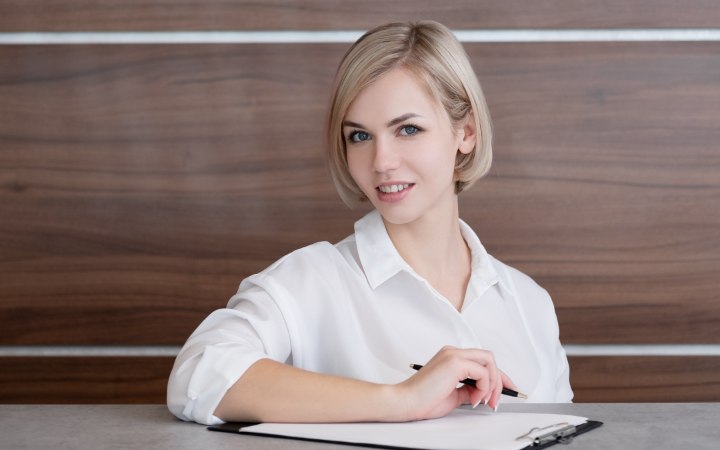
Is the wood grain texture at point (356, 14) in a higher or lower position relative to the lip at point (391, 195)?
higher

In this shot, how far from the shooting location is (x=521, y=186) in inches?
78.4

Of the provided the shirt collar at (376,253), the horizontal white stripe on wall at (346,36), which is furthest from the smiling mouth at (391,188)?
the horizontal white stripe on wall at (346,36)

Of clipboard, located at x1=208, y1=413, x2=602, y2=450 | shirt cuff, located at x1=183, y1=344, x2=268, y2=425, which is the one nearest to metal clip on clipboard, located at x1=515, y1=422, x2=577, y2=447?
clipboard, located at x1=208, y1=413, x2=602, y2=450

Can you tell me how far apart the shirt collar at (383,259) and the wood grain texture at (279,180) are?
0.44m

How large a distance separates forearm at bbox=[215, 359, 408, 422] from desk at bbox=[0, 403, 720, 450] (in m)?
0.05

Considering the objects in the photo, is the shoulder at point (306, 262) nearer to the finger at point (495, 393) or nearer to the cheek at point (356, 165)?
the cheek at point (356, 165)

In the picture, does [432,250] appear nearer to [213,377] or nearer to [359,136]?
[359,136]

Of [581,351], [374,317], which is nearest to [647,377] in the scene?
[581,351]

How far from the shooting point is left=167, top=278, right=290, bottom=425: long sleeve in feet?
3.64

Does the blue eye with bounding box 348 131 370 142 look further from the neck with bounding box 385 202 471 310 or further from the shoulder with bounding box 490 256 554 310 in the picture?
the shoulder with bounding box 490 256 554 310

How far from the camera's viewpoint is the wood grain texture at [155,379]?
6.59 ft

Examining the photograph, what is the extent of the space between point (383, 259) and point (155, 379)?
76 cm

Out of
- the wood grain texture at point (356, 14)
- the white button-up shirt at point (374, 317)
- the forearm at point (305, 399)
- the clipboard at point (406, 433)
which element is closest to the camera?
the clipboard at point (406, 433)

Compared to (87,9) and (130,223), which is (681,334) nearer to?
(130,223)
